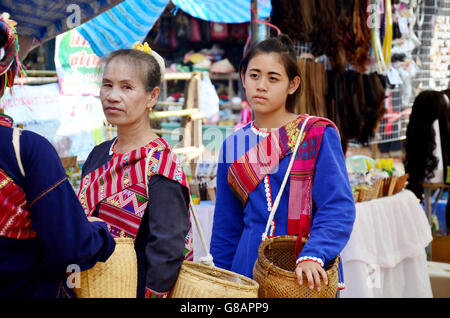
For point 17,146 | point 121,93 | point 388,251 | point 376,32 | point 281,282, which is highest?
point 376,32

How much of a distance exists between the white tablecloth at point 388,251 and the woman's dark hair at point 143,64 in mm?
1982

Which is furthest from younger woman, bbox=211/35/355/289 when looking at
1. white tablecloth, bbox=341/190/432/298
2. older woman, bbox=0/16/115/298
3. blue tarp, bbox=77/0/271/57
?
blue tarp, bbox=77/0/271/57

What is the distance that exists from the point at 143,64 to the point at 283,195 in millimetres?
631

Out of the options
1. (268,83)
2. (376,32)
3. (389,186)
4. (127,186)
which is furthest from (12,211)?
(376,32)

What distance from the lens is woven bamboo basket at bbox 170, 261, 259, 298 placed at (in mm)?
1261

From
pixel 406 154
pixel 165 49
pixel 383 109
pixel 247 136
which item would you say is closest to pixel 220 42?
pixel 165 49

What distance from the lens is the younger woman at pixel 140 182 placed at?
4.60ft

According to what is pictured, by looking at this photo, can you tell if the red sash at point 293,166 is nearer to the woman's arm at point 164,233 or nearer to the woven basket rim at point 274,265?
the woven basket rim at point 274,265

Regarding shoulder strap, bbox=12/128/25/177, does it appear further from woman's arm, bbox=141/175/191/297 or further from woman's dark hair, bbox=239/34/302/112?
woman's dark hair, bbox=239/34/302/112

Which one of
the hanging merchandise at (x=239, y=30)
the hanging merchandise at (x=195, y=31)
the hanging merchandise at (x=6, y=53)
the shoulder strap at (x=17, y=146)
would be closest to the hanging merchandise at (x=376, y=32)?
the hanging merchandise at (x=239, y=30)

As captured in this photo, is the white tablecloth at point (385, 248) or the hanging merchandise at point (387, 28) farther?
the hanging merchandise at point (387, 28)

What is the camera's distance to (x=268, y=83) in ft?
6.05

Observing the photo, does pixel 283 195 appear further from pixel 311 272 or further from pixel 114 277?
pixel 114 277

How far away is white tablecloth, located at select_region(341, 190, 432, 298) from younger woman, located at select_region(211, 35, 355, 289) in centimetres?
146
